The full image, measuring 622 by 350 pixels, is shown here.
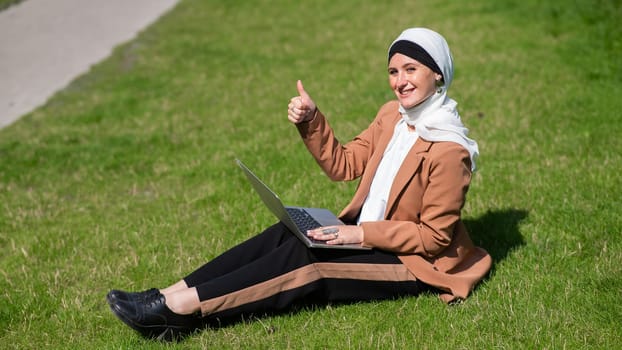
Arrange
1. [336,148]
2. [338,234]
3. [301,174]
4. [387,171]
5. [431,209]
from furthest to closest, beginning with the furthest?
[301,174] → [336,148] → [387,171] → [338,234] → [431,209]

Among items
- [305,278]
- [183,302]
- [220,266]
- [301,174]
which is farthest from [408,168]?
[301,174]

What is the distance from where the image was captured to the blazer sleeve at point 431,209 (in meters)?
4.24

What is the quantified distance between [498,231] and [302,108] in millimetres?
2044

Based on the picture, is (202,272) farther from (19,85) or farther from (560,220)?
(19,85)

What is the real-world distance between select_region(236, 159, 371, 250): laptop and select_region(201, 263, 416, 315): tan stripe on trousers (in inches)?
5.3

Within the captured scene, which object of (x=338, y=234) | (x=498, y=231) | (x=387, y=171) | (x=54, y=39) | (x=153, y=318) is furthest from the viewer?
(x=54, y=39)

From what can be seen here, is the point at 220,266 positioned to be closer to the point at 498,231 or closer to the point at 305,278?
the point at 305,278

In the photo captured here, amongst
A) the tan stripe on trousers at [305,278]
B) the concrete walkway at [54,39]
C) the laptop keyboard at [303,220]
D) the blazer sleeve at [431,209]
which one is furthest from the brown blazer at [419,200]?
the concrete walkway at [54,39]

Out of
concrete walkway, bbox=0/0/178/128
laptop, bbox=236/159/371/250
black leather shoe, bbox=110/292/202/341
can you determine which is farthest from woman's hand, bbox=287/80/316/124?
concrete walkway, bbox=0/0/178/128

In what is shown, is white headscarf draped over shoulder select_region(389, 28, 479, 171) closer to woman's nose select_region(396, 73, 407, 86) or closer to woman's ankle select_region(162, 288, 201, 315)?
woman's nose select_region(396, 73, 407, 86)

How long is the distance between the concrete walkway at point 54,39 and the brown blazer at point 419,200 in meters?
7.09

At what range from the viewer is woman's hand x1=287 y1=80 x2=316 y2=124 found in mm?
4426

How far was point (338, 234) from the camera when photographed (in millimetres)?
4391

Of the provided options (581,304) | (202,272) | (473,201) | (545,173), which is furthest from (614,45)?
(202,272)
